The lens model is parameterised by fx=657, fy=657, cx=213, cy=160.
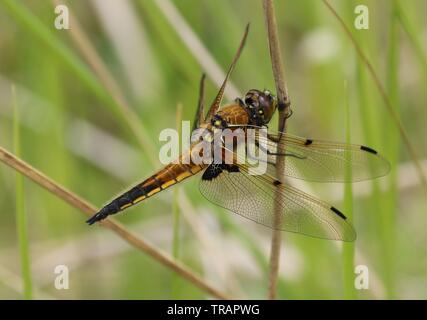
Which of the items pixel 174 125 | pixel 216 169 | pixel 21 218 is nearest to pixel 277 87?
pixel 216 169

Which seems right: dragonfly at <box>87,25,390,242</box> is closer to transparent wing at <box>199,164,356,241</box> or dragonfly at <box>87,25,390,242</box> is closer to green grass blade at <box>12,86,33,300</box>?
transparent wing at <box>199,164,356,241</box>

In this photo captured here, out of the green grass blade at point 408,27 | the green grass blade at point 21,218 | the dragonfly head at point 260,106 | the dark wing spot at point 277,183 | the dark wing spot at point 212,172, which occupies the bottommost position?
the green grass blade at point 21,218

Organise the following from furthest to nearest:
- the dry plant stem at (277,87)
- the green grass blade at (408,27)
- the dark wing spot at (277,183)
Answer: the dark wing spot at (277,183) < the green grass blade at (408,27) < the dry plant stem at (277,87)

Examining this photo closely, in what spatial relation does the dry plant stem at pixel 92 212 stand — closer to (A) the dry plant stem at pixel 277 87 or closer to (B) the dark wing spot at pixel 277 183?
(A) the dry plant stem at pixel 277 87

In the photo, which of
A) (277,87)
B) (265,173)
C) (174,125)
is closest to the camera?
(277,87)

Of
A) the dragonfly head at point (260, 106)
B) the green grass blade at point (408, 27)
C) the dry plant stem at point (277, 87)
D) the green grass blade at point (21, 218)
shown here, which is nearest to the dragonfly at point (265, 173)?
the dragonfly head at point (260, 106)

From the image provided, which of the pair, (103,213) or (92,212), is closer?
(92,212)

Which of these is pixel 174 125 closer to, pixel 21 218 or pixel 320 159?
pixel 320 159

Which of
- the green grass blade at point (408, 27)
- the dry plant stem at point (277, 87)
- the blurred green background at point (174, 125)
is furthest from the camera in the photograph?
the blurred green background at point (174, 125)
